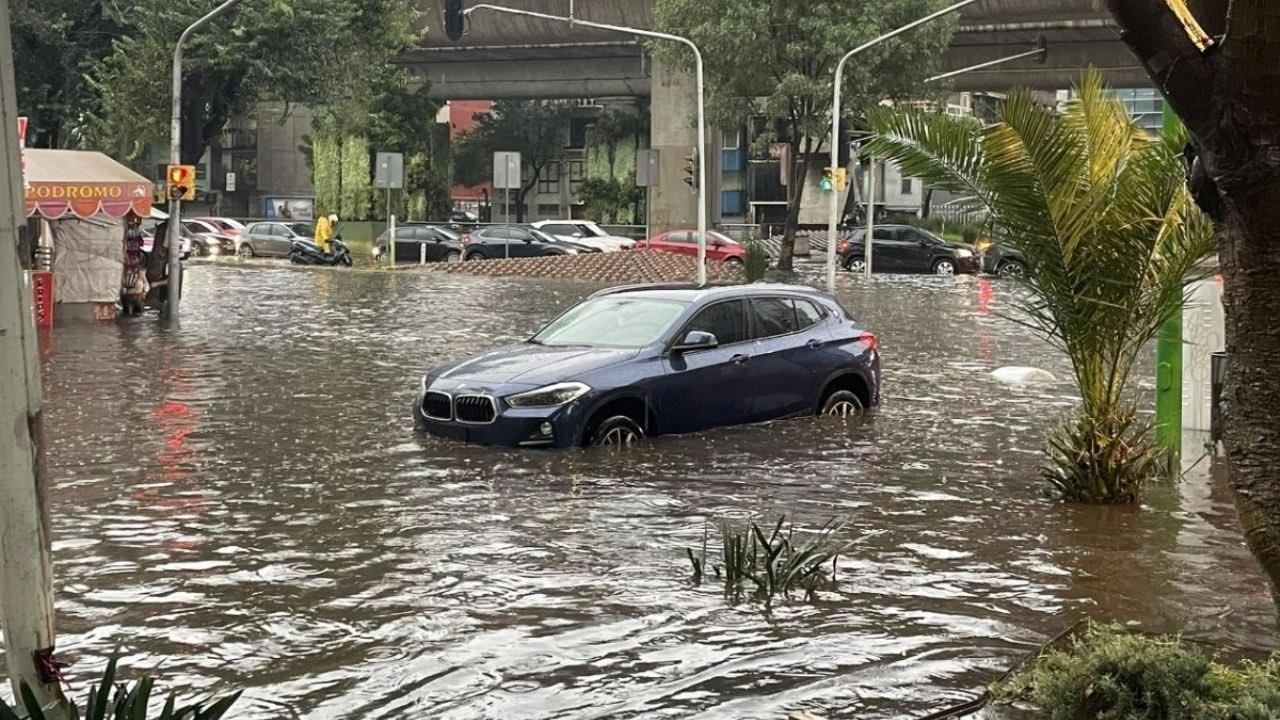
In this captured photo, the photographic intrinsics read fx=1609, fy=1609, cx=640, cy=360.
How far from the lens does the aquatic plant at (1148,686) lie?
5.28m

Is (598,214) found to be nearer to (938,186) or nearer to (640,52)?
(640,52)

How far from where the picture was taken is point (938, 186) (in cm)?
1039

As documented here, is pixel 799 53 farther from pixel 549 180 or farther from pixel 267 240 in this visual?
pixel 549 180

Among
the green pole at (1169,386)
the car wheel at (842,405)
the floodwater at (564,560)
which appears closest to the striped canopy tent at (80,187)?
the floodwater at (564,560)

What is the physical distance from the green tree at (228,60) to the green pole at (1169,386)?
3216 cm

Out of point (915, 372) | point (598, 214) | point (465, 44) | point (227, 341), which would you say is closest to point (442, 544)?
point (915, 372)

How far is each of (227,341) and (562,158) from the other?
68.3m

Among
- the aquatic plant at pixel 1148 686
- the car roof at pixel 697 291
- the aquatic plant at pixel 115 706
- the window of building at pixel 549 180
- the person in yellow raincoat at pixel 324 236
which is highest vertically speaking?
the window of building at pixel 549 180

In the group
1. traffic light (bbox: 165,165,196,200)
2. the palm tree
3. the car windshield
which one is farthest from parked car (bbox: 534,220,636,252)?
the palm tree

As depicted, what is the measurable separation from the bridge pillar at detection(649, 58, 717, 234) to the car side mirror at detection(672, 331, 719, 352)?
41.8m

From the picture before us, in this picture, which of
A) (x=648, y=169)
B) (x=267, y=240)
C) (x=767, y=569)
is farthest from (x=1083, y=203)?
(x=267, y=240)

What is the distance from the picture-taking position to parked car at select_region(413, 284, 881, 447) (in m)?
12.5

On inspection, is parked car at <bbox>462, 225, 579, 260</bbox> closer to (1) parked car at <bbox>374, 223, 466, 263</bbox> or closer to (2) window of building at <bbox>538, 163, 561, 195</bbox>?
(1) parked car at <bbox>374, 223, 466, 263</bbox>

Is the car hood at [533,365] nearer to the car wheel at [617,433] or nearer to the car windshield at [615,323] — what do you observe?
the car windshield at [615,323]
